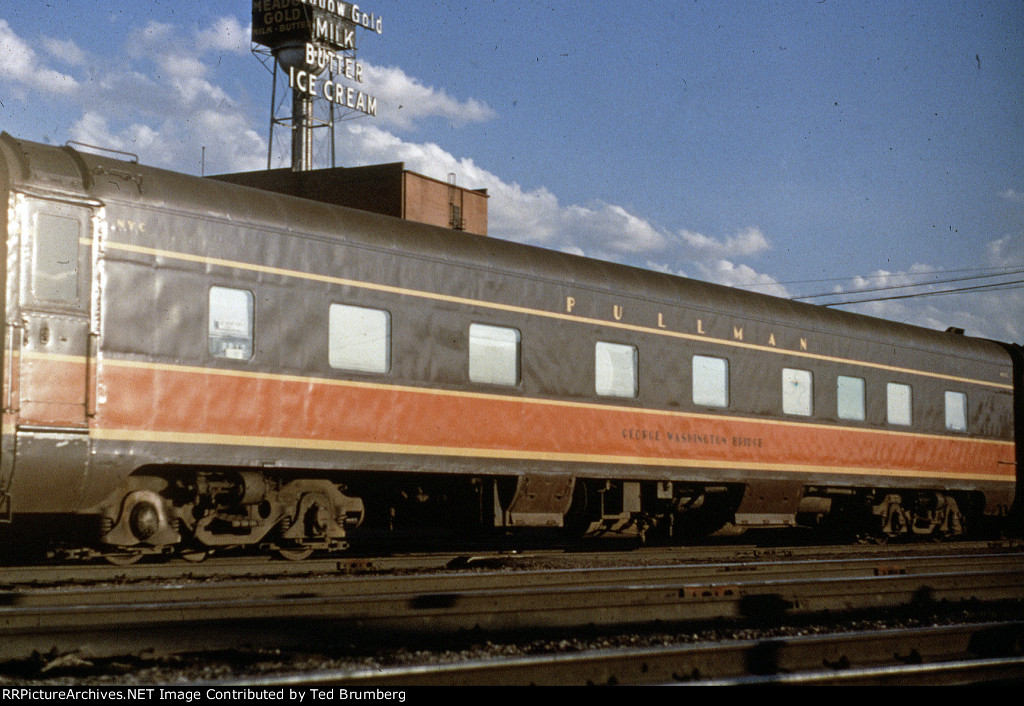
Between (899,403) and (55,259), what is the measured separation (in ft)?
42.3

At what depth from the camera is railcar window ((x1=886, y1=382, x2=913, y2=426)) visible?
1647cm

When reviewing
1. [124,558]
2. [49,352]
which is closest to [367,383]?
[124,558]

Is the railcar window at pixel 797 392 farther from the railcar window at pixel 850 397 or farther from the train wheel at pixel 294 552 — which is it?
the train wheel at pixel 294 552

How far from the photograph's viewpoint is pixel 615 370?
42.6 feet

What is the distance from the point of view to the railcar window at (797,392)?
15.0 metres

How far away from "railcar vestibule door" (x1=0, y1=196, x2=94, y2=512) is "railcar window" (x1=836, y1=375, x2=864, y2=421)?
11.0m

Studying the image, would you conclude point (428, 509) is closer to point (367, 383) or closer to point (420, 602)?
point (367, 383)

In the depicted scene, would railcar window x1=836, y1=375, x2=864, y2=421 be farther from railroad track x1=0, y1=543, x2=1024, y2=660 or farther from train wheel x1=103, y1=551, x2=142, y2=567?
train wheel x1=103, y1=551, x2=142, y2=567

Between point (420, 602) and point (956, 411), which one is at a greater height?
point (956, 411)

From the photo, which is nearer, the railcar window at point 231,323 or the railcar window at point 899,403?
the railcar window at point 231,323

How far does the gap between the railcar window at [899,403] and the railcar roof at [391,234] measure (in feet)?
2.46

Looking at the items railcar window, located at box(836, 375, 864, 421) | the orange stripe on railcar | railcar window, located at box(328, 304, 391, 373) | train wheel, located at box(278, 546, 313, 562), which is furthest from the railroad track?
railcar window, located at box(836, 375, 864, 421)

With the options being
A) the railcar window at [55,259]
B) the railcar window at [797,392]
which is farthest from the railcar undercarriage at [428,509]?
the railcar window at [55,259]
